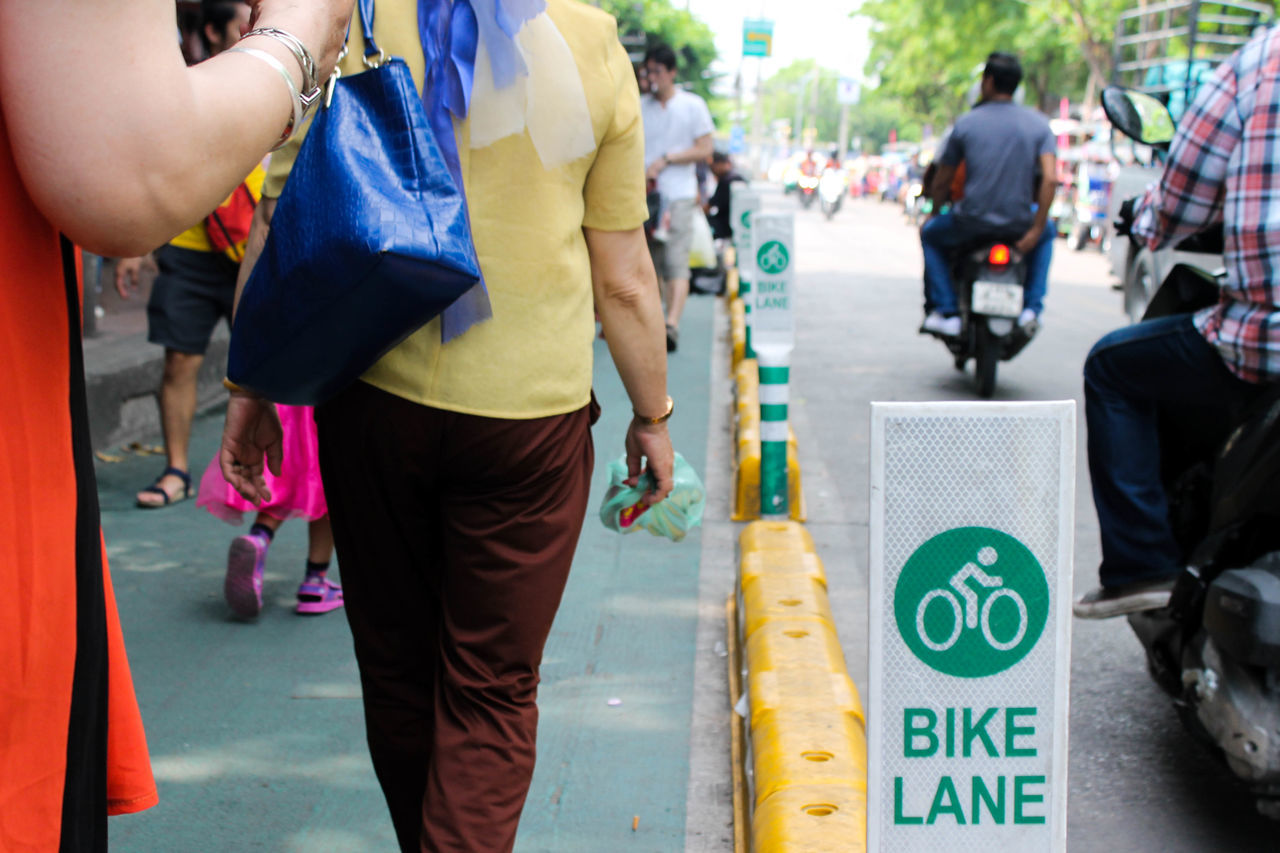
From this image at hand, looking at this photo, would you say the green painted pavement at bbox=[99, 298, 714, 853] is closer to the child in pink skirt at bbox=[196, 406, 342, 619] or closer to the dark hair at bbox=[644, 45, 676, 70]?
the child in pink skirt at bbox=[196, 406, 342, 619]

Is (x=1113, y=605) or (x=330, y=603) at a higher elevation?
(x=1113, y=605)

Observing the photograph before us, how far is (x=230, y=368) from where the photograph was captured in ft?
6.58

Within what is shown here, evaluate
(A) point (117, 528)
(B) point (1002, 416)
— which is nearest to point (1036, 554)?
(B) point (1002, 416)

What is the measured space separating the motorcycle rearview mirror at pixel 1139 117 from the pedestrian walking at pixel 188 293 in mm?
2960

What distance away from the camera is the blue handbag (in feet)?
5.60

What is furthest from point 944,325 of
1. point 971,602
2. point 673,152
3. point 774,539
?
point 971,602

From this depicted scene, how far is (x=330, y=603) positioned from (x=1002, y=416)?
115 inches

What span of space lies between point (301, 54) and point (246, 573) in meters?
2.98

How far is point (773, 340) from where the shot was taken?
5.37m

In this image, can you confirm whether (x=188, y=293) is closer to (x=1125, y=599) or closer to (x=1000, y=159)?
(x=1125, y=599)

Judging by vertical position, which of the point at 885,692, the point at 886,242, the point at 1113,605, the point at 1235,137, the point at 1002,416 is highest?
the point at 1235,137

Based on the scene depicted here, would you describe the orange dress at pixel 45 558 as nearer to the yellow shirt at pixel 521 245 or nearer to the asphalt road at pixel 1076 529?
the yellow shirt at pixel 521 245

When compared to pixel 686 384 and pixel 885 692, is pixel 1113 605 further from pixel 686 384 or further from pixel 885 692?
pixel 686 384

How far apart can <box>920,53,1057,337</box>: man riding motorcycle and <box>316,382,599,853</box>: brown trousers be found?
248 inches
